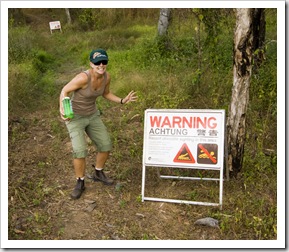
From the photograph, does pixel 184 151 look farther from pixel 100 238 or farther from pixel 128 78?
pixel 128 78

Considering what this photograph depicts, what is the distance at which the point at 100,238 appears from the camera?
392cm

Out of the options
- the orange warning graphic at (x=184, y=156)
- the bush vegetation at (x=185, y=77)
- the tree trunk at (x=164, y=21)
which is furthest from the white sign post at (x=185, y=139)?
the tree trunk at (x=164, y=21)

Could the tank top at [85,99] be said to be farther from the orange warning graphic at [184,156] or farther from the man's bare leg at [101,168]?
the orange warning graphic at [184,156]

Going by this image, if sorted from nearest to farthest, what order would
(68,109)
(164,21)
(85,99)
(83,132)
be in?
→ (68,109), (85,99), (83,132), (164,21)

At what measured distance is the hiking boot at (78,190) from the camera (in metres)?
4.59

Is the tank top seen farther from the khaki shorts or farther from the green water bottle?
the green water bottle

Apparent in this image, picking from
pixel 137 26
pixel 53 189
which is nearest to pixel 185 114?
pixel 53 189

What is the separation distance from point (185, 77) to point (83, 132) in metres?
3.61

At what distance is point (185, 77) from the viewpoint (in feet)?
24.9

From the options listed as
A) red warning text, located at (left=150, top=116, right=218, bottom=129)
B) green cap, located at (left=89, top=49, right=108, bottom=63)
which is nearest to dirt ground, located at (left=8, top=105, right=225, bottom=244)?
red warning text, located at (left=150, top=116, right=218, bottom=129)

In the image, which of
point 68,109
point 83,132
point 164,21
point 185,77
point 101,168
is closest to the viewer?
point 68,109

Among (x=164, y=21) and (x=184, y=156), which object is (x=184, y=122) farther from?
(x=164, y=21)

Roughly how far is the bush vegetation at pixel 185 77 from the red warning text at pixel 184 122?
920mm

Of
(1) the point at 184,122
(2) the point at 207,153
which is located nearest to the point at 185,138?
(1) the point at 184,122
